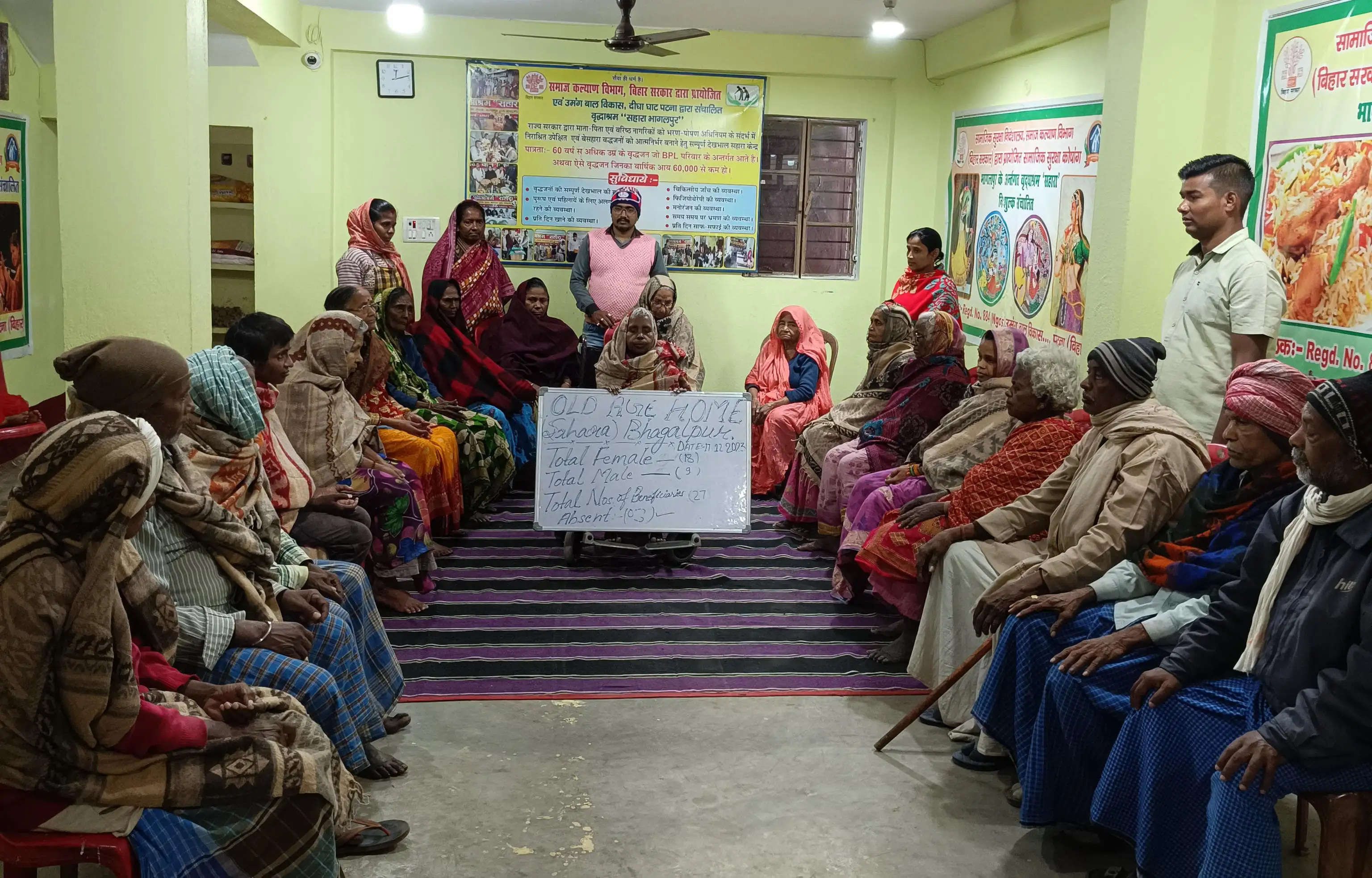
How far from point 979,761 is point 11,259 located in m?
4.97

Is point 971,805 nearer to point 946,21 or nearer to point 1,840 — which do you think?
point 1,840

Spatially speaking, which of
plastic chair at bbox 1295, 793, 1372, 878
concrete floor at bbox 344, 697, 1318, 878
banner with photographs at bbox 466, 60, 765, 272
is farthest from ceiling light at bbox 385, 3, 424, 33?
plastic chair at bbox 1295, 793, 1372, 878

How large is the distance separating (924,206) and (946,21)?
54.4 inches

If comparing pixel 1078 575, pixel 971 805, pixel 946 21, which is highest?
pixel 946 21

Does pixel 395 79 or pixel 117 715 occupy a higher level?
pixel 395 79

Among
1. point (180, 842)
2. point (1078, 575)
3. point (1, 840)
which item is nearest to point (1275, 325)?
point (1078, 575)

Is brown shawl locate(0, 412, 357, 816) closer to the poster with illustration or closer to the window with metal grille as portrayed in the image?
the poster with illustration

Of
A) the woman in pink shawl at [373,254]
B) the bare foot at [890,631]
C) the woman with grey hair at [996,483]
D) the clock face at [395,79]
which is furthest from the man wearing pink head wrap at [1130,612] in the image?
the clock face at [395,79]

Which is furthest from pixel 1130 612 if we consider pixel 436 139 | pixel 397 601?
pixel 436 139

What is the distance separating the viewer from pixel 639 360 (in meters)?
6.07

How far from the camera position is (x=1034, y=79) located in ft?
22.2

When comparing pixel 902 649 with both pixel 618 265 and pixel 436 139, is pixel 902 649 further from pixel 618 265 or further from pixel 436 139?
pixel 436 139

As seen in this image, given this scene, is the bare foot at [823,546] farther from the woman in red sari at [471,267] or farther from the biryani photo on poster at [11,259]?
the biryani photo on poster at [11,259]

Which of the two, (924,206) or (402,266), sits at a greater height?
(924,206)
